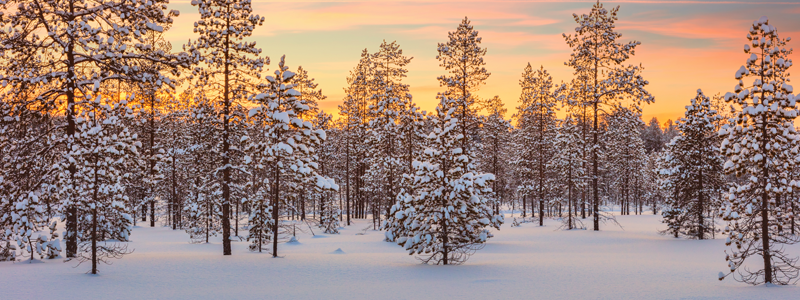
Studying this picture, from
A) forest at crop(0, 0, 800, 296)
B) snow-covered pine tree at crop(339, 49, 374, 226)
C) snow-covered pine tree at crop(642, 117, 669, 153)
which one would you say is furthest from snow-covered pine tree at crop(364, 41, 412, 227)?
snow-covered pine tree at crop(642, 117, 669, 153)

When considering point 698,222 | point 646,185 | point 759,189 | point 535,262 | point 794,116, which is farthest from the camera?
point 646,185

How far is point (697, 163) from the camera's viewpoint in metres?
27.3

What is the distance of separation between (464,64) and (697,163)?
13.8m

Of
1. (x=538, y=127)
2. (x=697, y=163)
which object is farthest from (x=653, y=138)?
(x=697, y=163)

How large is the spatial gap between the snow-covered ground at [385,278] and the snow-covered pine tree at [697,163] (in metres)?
5.30

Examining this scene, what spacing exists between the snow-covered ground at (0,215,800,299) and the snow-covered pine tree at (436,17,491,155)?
430 inches

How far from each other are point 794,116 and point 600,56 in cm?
1866

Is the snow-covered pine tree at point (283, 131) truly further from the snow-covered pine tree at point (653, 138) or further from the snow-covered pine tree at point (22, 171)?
the snow-covered pine tree at point (653, 138)

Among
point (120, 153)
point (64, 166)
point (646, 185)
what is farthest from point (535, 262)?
point (646, 185)

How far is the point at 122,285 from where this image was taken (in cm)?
1384

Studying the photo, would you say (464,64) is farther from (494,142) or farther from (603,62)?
(494,142)

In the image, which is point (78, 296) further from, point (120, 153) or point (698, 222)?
point (698, 222)

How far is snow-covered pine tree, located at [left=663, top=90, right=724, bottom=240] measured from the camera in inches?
1057

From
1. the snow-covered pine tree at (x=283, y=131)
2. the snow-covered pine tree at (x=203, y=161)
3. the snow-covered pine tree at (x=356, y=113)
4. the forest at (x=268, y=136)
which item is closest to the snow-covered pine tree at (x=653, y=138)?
the snow-covered pine tree at (x=356, y=113)
